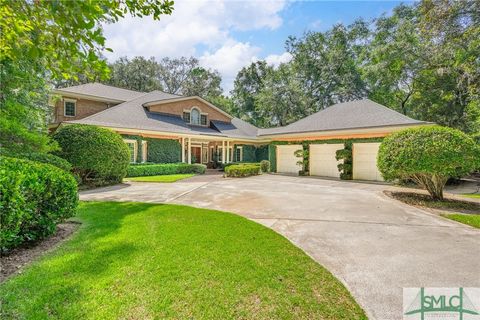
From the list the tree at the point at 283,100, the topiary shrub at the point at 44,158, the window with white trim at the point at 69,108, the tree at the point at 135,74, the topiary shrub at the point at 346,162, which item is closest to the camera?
the topiary shrub at the point at 44,158

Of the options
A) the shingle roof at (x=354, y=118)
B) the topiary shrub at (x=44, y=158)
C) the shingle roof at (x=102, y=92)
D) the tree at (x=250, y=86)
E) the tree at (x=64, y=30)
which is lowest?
the topiary shrub at (x=44, y=158)

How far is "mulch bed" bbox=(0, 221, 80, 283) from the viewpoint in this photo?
11.7 feet

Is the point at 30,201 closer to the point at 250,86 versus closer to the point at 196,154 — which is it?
the point at 196,154

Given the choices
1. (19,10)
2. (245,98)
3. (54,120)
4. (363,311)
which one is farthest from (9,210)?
(245,98)

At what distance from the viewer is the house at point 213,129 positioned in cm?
1574

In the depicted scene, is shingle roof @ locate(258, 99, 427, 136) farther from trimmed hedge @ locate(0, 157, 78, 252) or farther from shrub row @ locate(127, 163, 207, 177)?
trimmed hedge @ locate(0, 157, 78, 252)

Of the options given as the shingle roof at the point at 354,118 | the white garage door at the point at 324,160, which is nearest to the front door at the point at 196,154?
the shingle roof at the point at 354,118

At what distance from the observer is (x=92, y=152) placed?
11414 millimetres

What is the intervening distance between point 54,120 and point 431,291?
23736mm

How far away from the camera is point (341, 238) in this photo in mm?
5102

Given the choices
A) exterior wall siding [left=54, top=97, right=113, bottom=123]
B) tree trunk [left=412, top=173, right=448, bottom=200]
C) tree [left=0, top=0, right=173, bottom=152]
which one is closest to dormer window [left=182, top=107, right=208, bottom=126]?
exterior wall siding [left=54, top=97, right=113, bottom=123]

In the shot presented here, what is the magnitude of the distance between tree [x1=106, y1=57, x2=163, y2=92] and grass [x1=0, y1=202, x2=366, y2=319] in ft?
118

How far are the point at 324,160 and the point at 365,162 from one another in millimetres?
2816

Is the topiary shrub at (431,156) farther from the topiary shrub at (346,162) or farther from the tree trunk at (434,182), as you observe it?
the topiary shrub at (346,162)
